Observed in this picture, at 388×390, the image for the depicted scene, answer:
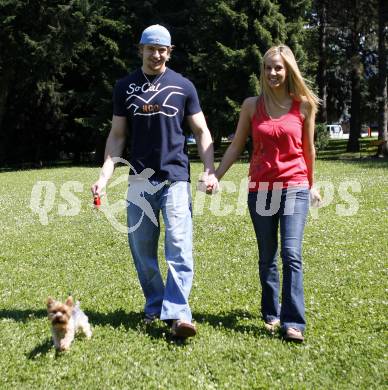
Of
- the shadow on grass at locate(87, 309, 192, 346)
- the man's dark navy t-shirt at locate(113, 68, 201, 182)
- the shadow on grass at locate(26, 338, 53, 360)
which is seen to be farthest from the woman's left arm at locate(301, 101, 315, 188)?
the shadow on grass at locate(26, 338, 53, 360)

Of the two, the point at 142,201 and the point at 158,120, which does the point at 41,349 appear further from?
the point at 158,120

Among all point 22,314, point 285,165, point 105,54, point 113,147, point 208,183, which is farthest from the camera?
point 105,54

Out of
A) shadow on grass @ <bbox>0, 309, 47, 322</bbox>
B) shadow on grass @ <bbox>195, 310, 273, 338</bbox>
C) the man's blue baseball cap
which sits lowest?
shadow on grass @ <bbox>0, 309, 47, 322</bbox>

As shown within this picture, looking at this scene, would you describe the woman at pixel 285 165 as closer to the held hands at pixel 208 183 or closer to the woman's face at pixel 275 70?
the woman's face at pixel 275 70

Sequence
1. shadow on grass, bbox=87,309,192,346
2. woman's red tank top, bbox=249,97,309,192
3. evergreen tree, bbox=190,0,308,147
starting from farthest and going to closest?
evergreen tree, bbox=190,0,308,147, shadow on grass, bbox=87,309,192,346, woman's red tank top, bbox=249,97,309,192

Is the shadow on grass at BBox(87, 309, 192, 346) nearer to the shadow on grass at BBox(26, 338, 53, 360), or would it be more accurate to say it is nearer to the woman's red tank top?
the shadow on grass at BBox(26, 338, 53, 360)

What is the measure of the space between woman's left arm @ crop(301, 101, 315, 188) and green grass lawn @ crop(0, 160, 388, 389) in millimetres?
1719

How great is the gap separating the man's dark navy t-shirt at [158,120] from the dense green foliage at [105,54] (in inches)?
1118

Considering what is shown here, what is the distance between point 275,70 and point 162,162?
1431 mm

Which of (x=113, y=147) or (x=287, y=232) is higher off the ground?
(x=113, y=147)

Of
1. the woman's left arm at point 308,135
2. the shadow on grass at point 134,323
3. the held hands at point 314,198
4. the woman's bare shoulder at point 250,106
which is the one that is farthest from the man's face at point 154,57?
the shadow on grass at point 134,323

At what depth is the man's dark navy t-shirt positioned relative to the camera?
538cm

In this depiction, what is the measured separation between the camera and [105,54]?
3838 cm

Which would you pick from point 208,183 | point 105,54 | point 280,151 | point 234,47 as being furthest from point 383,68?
point 208,183
